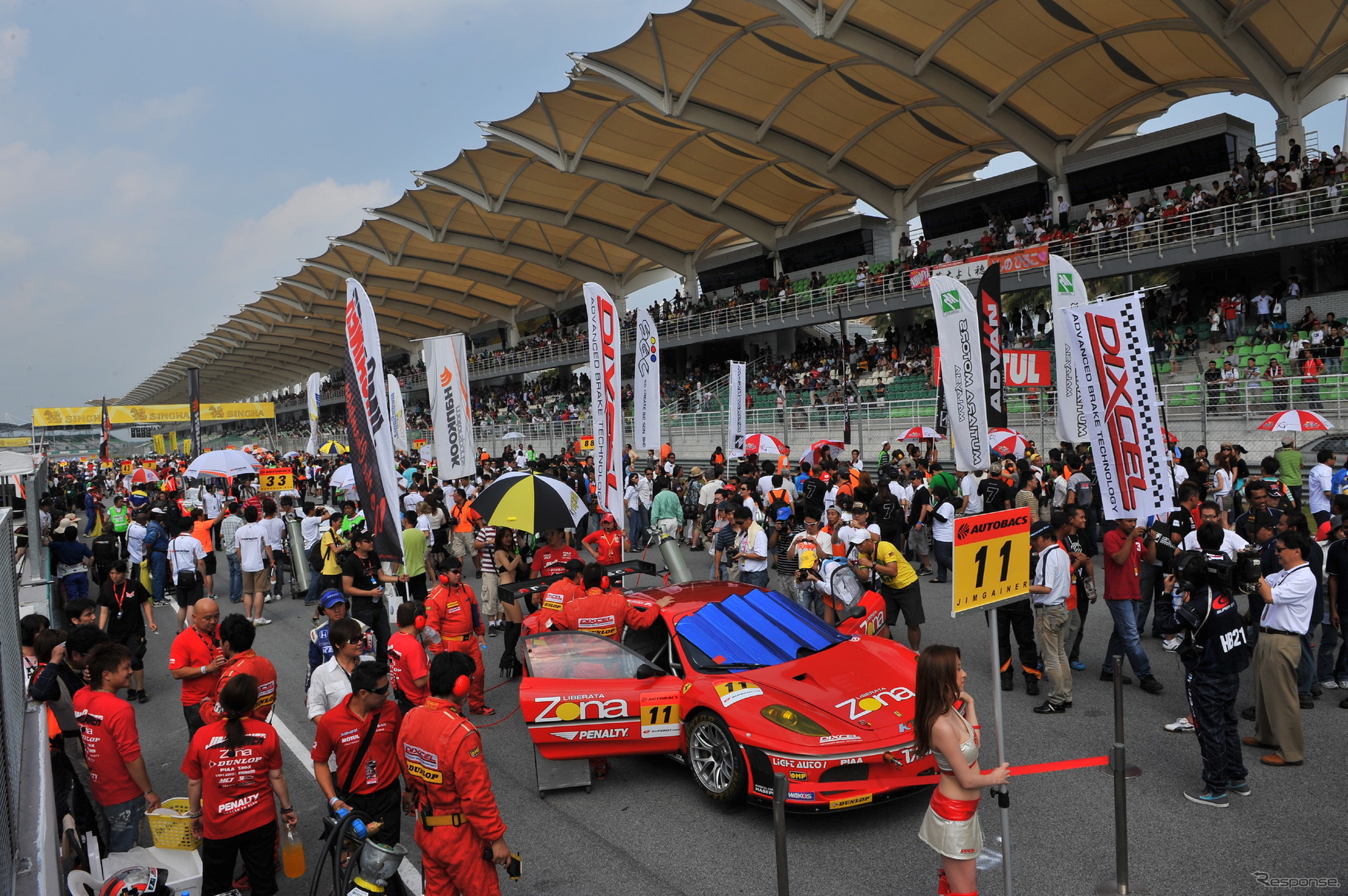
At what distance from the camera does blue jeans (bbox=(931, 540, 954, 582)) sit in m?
12.1

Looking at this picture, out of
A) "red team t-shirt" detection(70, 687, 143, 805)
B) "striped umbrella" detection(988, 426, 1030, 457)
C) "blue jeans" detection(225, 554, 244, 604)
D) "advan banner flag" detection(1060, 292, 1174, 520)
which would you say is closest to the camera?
"red team t-shirt" detection(70, 687, 143, 805)

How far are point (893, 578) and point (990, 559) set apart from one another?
3971 millimetres

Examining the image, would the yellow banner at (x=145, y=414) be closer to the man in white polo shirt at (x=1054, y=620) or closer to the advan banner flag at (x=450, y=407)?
the advan banner flag at (x=450, y=407)

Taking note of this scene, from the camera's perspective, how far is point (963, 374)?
1291cm

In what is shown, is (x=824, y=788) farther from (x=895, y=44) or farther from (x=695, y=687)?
(x=895, y=44)

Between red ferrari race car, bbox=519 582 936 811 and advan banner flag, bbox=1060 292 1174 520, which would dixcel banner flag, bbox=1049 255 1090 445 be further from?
red ferrari race car, bbox=519 582 936 811

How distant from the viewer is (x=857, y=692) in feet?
18.5

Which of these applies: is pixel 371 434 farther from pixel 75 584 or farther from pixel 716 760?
pixel 75 584

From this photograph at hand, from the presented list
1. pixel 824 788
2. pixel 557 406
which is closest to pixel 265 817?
pixel 824 788

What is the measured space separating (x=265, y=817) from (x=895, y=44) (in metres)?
26.2

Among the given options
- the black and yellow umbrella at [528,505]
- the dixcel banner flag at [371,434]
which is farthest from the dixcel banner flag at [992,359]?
the dixcel banner flag at [371,434]

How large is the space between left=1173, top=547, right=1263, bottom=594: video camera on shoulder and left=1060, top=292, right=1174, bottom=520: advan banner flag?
5.45ft

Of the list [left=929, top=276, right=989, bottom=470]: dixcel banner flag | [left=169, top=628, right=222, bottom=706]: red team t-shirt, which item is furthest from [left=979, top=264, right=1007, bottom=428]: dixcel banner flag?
[left=169, top=628, right=222, bottom=706]: red team t-shirt

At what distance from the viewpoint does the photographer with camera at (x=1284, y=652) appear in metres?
5.81
